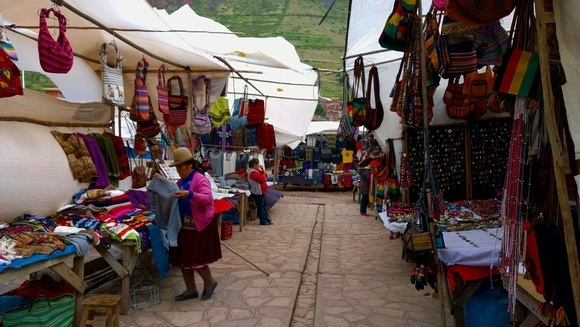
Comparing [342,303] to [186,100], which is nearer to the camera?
[342,303]

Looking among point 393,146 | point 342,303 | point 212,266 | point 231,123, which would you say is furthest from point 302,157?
point 342,303

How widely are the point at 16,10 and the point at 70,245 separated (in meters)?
3.03

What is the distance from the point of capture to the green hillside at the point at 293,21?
52291 millimetres

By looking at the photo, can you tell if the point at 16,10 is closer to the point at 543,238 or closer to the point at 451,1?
the point at 451,1

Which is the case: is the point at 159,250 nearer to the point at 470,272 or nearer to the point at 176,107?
the point at 176,107

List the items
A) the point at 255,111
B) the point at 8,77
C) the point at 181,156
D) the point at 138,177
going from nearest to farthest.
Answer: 1. the point at 8,77
2. the point at 181,156
3. the point at 138,177
4. the point at 255,111

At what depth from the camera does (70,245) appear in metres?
3.96

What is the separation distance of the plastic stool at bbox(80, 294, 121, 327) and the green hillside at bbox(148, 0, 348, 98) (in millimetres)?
44771

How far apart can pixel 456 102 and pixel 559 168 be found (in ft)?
15.2

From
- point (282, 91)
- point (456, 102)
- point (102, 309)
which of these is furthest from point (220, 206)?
point (282, 91)

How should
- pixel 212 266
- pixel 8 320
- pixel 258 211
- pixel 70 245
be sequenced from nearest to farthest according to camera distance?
pixel 8 320 → pixel 70 245 → pixel 212 266 → pixel 258 211

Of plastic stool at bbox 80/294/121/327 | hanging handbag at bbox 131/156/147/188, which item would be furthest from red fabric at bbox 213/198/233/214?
plastic stool at bbox 80/294/121/327

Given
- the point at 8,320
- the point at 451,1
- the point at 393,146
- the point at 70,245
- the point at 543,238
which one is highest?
the point at 451,1

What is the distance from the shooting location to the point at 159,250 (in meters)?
5.07
